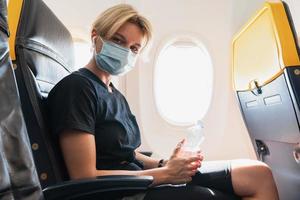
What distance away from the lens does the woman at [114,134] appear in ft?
3.62

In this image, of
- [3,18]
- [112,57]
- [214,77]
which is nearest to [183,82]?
[214,77]

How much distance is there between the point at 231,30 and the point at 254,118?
1191 mm

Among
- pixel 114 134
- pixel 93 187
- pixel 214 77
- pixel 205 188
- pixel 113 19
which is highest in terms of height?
pixel 113 19

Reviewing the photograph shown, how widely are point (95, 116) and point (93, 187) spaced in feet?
1.16

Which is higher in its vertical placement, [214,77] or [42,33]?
[42,33]

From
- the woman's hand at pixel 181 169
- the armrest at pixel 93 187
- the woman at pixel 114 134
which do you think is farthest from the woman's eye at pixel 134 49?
the armrest at pixel 93 187

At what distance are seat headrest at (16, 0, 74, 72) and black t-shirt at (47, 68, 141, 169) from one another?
135 mm

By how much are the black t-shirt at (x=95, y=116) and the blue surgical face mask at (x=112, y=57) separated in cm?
9

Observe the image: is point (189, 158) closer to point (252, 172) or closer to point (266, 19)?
point (252, 172)

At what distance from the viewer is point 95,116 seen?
1.20 m

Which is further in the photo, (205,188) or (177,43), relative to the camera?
(177,43)

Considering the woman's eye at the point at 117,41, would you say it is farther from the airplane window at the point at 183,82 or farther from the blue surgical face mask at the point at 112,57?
the airplane window at the point at 183,82

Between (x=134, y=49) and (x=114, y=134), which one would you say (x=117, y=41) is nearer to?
(x=134, y=49)

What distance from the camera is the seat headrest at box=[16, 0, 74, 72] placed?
3.42ft
